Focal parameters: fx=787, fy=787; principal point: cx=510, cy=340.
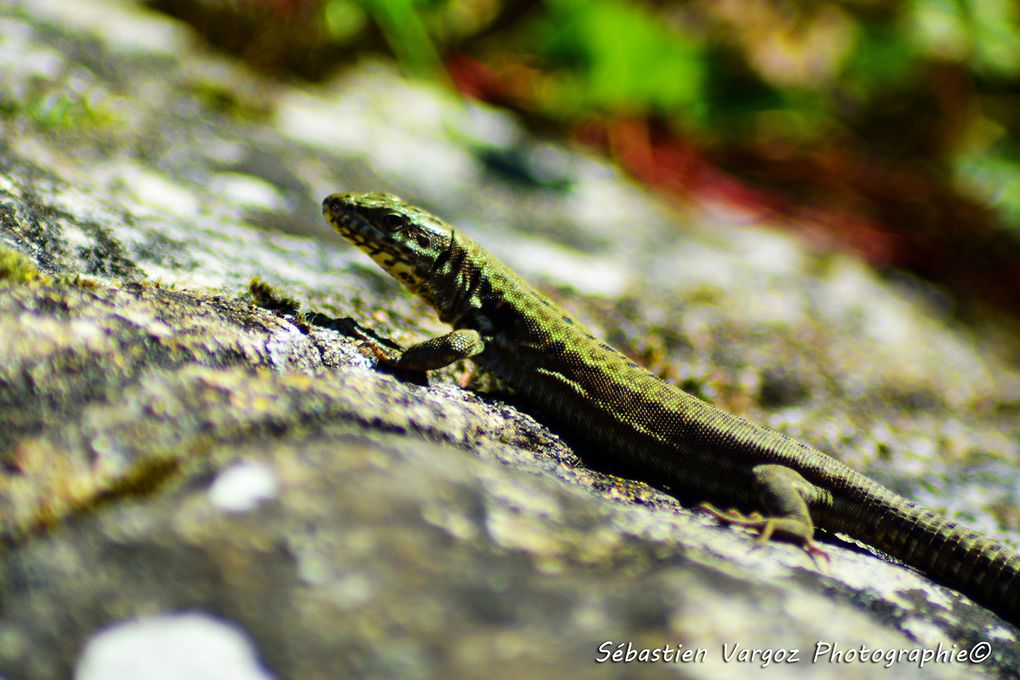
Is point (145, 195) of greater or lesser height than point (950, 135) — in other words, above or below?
below

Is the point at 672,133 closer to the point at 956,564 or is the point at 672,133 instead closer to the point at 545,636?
the point at 956,564

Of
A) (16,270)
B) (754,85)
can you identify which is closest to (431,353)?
(16,270)

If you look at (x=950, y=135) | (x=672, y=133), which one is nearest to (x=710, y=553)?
A: (x=672, y=133)

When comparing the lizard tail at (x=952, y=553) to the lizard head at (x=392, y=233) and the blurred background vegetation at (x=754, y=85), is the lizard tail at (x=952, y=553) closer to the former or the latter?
the lizard head at (x=392, y=233)

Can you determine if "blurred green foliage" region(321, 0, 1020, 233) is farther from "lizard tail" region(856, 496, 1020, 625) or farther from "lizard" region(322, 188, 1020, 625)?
"lizard tail" region(856, 496, 1020, 625)

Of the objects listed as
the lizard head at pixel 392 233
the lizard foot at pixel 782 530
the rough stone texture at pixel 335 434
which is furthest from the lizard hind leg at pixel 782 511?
the lizard head at pixel 392 233

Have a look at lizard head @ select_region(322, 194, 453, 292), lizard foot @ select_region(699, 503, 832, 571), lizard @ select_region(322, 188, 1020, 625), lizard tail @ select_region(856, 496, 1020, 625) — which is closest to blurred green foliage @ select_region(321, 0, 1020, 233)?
lizard head @ select_region(322, 194, 453, 292)

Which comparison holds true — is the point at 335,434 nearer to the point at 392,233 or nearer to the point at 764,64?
the point at 392,233
